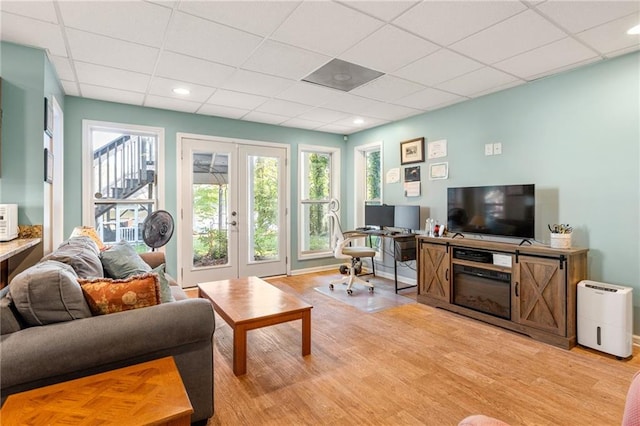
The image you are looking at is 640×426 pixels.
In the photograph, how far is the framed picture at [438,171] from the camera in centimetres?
428

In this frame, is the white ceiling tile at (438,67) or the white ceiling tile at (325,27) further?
the white ceiling tile at (438,67)

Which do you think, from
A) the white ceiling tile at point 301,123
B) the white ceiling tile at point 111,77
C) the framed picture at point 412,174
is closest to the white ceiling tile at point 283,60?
the white ceiling tile at point 111,77

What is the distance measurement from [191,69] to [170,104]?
1295mm

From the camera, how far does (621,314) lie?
2559 mm

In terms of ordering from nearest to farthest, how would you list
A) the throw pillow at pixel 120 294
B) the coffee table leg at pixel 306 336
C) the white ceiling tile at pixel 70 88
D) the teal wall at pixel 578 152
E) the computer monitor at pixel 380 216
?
1. the throw pillow at pixel 120 294
2. the coffee table leg at pixel 306 336
3. the teal wall at pixel 578 152
4. the white ceiling tile at pixel 70 88
5. the computer monitor at pixel 380 216

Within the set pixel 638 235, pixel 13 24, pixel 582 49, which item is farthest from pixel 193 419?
pixel 582 49

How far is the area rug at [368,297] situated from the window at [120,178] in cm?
261

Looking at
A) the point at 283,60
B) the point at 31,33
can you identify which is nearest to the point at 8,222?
the point at 31,33

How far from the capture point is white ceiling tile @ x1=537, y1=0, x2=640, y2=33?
6.80ft

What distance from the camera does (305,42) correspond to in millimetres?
2564

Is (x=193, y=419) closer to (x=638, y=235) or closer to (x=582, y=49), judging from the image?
(x=638, y=235)

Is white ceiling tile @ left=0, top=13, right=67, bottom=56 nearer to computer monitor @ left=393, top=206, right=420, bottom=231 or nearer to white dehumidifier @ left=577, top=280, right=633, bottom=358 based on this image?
computer monitor @ left=393, top=206, right=420, bottom=231

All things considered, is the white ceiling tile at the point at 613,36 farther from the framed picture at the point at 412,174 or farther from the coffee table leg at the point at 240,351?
the coffee table leg at the point at 240,351

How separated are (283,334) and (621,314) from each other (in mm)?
2766
